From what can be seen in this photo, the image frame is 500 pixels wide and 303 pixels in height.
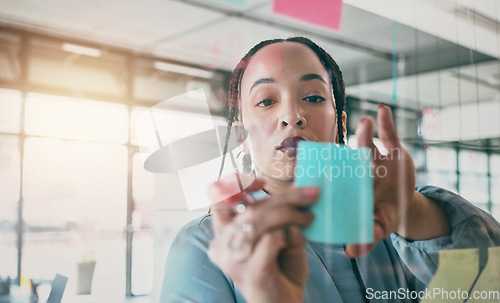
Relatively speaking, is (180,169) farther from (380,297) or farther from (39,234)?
(380,297)

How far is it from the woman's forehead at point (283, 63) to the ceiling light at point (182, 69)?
9 cm

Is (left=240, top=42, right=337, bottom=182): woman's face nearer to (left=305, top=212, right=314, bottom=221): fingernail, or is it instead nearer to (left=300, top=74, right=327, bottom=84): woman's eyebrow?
(left=300, top=74, right=327, bottom=84): woman's eyebrow

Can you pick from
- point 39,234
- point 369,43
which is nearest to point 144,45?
point 39,234

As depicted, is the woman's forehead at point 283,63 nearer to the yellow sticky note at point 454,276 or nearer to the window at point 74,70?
the window at point 74,70

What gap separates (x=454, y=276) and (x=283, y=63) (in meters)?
0.59

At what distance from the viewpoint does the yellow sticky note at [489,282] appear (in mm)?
968

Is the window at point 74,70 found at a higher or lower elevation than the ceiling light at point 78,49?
lower

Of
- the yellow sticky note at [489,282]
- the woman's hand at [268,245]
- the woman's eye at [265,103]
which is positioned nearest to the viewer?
the woman's hand at [268,245]

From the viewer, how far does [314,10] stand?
89cm

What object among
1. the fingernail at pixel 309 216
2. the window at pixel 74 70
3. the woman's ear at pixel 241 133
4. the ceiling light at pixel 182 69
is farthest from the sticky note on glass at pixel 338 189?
the window at pixel 74 70

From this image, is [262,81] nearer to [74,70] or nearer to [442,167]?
[74,70]

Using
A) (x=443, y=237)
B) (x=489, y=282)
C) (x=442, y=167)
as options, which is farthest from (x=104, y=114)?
(x=489, y=282)

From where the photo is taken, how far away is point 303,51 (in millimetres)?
771

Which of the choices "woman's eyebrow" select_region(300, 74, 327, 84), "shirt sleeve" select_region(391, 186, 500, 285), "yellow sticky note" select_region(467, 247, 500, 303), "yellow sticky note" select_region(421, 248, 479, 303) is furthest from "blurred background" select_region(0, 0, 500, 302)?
"yellow sticky note" select_region(467, 247, 500, 303)
